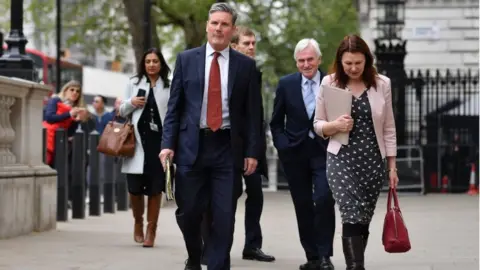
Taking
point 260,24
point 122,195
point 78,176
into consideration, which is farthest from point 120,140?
point 260,24

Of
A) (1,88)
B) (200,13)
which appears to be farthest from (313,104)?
(200,13)

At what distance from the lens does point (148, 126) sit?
1214cm

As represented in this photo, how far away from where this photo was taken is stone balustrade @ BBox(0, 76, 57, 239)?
1261 cm

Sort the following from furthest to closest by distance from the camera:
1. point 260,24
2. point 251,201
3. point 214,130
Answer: point 260,24 → point 251,201 → point 214,130

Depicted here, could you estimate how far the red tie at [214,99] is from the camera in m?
8.48

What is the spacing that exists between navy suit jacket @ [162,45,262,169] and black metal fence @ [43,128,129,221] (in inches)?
212

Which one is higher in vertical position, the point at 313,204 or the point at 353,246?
the point at 313,204

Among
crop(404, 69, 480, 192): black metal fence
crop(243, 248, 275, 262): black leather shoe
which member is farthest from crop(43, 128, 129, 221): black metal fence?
crop(404, 69, 480, 192): black metal fence

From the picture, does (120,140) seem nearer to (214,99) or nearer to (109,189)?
(214,99)

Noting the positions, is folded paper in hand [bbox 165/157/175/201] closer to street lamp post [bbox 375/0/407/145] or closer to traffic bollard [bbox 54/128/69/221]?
traffic bollard [bbox 54/128/69/221]

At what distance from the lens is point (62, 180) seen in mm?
15531

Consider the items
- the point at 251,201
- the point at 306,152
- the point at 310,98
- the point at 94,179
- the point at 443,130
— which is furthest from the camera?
the point at 443,130

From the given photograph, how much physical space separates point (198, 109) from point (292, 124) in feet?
6.92

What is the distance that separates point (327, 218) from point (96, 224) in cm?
607
